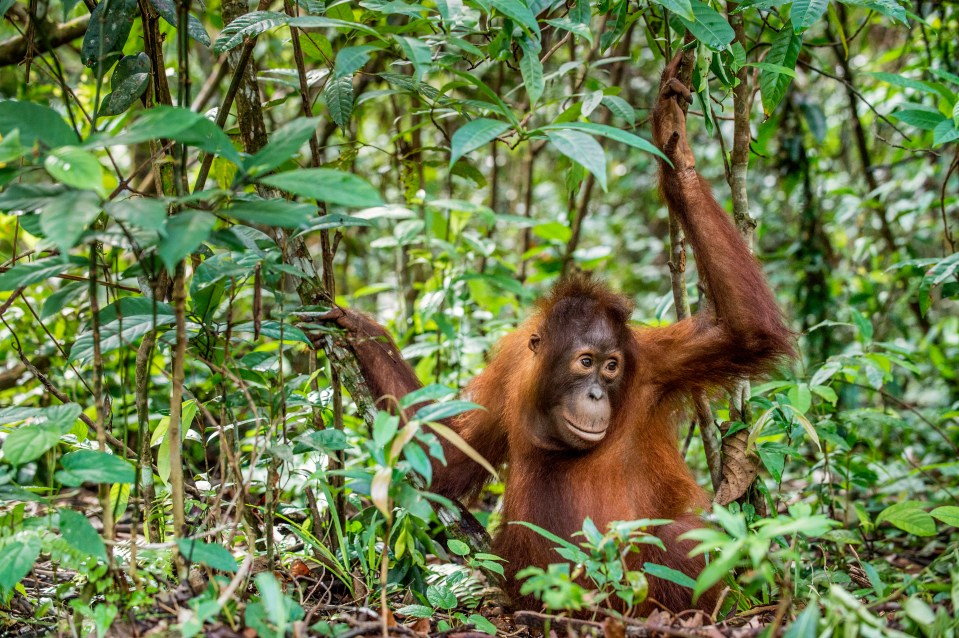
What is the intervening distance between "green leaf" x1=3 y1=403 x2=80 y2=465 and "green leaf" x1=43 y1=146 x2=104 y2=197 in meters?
0.65

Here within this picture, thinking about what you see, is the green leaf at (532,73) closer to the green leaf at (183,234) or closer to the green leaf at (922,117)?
the green leaf at (183,234)

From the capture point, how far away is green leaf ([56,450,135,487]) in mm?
1986

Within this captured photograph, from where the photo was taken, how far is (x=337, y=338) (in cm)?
303

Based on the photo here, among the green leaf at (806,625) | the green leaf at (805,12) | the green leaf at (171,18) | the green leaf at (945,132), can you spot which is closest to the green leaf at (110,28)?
the green leaf at (171,18)

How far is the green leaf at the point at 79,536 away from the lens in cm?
199

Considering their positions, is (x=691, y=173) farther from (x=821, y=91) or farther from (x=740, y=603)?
(x=821, y=91)

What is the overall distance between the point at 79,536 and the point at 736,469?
2.30 meters

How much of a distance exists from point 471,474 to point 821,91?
5563 mm

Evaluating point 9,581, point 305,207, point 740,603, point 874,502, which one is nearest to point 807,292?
point 874,502

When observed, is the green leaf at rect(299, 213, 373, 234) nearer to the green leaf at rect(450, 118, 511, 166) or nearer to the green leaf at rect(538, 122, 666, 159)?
the green leaf at rect(450, 118, 511, 166)

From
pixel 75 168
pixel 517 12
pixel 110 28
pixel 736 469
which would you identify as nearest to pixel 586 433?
pixel 736 469

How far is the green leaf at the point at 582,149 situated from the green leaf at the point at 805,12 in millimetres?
1051

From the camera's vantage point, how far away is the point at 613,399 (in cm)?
331

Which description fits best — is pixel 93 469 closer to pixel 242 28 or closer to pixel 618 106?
pixel 242 28
